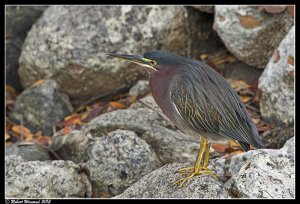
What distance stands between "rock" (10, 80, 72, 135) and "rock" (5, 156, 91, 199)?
1869mm

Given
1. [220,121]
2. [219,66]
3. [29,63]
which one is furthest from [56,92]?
[220,121]

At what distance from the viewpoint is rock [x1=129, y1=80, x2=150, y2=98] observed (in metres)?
7.54

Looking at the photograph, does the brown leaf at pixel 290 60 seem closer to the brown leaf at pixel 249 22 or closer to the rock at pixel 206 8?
the brown leaf at pixel 249 22

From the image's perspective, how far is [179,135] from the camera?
6191 mm

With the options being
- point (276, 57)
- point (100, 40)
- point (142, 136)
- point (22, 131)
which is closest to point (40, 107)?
point (22, 131)

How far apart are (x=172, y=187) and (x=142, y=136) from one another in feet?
4.32

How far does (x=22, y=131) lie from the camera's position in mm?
7527

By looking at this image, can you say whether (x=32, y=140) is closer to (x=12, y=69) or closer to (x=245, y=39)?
(x=12, y=69)

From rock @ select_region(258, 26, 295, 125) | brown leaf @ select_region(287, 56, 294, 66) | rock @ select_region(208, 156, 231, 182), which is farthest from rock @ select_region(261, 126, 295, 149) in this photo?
rock @ select_region(208, 156, 231, 182)

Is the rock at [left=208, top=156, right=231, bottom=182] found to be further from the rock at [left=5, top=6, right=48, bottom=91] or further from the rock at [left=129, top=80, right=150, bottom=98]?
the rock at [left=5, top=6, right=48, bottom=91]

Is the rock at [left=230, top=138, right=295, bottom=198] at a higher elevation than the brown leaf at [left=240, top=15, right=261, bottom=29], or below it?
below

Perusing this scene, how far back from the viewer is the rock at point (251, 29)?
7137 millimetres

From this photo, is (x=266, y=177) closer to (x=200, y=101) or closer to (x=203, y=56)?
(x=200, y=101)

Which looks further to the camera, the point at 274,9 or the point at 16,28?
the point at 16,28
